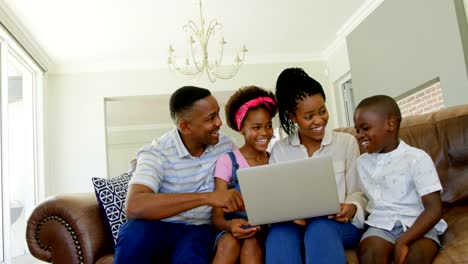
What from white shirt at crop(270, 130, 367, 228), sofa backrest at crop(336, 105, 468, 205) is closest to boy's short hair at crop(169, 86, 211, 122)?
white shirt at crop(270, 130, 367, 228)

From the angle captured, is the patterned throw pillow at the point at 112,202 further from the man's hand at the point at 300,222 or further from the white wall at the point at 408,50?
the white wall at the point at 408,50

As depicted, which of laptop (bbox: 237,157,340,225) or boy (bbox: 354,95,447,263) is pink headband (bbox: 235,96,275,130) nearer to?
boy (bbox: 354,95,447,263)

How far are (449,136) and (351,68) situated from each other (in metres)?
3.10

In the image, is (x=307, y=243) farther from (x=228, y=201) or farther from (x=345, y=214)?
(x=228, y=201)

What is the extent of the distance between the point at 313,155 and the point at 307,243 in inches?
17.0

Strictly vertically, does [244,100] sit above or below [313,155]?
above

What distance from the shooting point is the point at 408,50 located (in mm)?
3428

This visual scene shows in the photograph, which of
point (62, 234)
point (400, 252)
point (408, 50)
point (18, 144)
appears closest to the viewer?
point (400, 252)

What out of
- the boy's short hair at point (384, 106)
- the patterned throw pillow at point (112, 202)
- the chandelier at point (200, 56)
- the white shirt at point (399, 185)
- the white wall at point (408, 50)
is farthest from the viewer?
the chandelier at point (200, 56)

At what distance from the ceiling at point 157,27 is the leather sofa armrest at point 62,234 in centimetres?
255

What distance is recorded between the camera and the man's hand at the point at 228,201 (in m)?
1.29

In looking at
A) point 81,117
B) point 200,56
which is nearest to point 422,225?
point 200,56

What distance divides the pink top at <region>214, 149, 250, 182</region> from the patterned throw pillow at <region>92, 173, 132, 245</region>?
1.42 ft

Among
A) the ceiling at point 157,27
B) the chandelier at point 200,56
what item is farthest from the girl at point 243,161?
the ceiling at point 157,27
